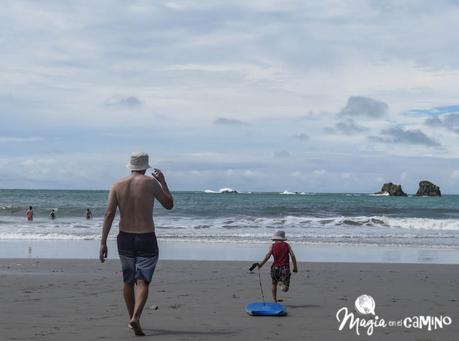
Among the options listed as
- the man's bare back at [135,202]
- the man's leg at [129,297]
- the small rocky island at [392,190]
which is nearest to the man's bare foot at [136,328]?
the man's leg at [129,297]

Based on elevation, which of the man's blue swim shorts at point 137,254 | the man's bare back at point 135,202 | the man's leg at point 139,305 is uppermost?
the man's bare back at point 135,202

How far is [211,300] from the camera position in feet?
32.0

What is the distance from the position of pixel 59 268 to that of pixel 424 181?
367 feet

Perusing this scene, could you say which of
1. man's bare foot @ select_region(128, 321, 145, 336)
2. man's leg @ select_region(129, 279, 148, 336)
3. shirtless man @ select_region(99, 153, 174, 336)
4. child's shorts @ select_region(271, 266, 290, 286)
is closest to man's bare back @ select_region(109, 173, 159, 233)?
shirtless man @ select_region(99, 153, 174, 336)

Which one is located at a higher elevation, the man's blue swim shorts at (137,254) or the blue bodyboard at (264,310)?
the man's blue swim shorts at (137,254)

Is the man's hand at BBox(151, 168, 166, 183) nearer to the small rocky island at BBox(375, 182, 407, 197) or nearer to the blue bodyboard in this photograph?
the blue bodyboard

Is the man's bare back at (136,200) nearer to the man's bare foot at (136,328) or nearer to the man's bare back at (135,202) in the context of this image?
the man's bare back at (135,202)

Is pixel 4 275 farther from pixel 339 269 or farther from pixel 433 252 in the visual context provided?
pixel 433 252

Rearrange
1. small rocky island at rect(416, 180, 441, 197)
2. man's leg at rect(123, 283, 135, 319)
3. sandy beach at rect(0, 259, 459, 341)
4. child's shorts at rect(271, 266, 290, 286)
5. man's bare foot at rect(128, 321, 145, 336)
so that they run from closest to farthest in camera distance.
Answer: man's bare foot at rect(128, 321, 145, 336)
man's leg at rect(123, 283, 135, 319)
sandy beach at rect(0, 259, 459, 341)
child's shorts at rect(271, 266, 290, 286)
small rocky island at rect(416, 180, 441, 197)

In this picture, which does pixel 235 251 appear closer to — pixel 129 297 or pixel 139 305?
pixel 129 297

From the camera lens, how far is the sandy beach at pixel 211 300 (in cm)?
721

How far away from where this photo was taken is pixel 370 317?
8.26 metres

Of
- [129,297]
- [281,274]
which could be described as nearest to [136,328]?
[129,297]

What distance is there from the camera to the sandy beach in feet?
23.7
